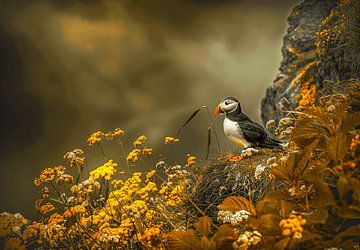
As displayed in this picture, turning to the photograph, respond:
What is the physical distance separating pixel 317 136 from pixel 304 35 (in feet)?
9.74

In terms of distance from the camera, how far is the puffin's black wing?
2.54 metres

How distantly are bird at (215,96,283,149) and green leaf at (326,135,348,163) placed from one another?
1306 millimetres

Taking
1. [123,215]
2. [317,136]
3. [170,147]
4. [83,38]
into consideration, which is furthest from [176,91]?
[317,136]

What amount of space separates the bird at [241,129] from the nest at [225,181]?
83mm

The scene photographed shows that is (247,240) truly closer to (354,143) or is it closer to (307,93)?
(354,143)

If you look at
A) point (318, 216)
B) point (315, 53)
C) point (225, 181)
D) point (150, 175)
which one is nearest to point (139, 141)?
point (150, 175)

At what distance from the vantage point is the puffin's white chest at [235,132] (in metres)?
2.54

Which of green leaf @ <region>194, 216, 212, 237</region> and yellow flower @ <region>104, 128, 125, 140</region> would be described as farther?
yellow flower @ <region>104, 128, 125, 140</region>

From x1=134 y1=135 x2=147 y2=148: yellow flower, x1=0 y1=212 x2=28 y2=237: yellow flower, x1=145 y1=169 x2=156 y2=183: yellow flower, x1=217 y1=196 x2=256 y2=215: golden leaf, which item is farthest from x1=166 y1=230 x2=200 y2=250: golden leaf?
x1=134 y1=135 x2=147 y2=148: yellow flower

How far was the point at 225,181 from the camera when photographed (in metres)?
2.40

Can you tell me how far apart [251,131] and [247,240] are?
1454 mm

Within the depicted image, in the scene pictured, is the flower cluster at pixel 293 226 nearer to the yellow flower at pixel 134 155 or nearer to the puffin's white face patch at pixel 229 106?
the yellow flower at pixel 134 155

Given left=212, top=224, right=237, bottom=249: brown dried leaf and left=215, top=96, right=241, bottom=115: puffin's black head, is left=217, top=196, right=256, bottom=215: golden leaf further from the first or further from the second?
left=215, top=96, right=241, bottom=115: puffin's black head

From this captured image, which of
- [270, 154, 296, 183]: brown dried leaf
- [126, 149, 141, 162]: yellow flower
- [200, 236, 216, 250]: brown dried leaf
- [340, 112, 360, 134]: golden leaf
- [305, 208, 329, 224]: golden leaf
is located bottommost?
[305, 208, 329, 224]: golden leaf
